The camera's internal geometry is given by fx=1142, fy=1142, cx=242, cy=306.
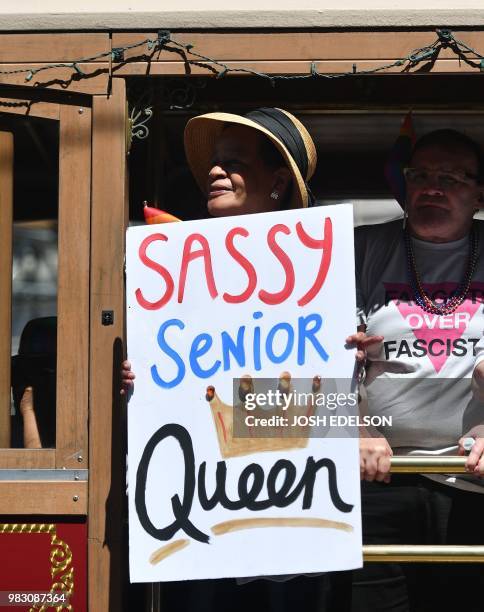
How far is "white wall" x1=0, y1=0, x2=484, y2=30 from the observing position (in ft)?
12.9

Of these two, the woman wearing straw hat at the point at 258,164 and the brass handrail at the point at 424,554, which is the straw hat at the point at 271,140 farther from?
the brass handrail at the point at 424,554

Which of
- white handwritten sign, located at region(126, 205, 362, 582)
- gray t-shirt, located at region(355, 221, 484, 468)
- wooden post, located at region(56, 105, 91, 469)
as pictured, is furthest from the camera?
wooden post, located at region(56, 105, 91, 469)

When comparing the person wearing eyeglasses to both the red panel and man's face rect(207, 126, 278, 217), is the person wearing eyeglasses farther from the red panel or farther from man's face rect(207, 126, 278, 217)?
the red panel

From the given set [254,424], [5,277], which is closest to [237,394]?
[254,424]

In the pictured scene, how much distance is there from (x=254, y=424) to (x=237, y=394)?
11 centimetres

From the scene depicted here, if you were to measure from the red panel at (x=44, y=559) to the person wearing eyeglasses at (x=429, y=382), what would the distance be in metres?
0.92

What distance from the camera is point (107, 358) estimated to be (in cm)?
390

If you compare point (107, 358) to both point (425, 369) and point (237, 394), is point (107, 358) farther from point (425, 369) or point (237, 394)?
point (425, 369)

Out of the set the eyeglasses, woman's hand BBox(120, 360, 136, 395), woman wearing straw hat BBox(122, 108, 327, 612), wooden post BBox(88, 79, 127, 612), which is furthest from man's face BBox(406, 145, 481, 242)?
woman's hand BBox(120, 360, 136, 395)

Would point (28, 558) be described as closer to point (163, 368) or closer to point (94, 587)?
point (94, 587)

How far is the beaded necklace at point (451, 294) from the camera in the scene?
12.6ft

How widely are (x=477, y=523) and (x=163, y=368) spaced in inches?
47.0

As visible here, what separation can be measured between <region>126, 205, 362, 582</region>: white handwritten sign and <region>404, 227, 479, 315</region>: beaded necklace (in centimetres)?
45

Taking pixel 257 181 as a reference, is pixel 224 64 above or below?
above
